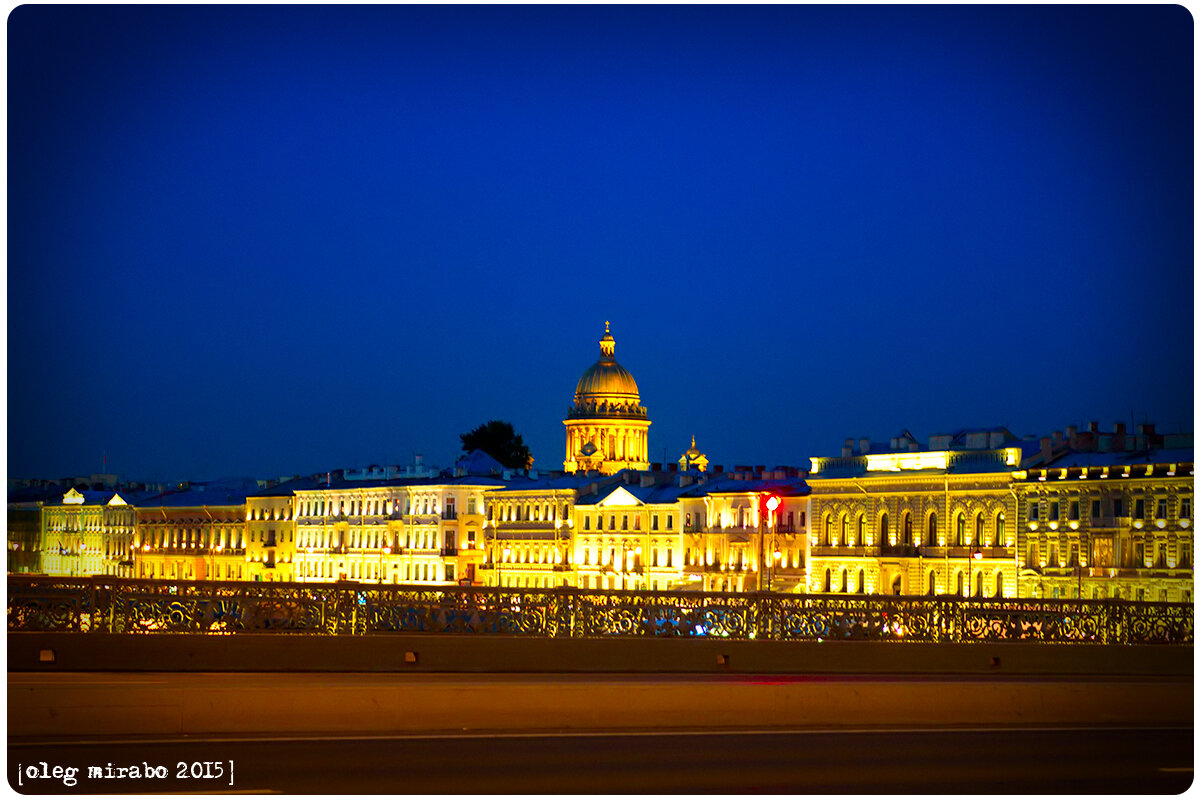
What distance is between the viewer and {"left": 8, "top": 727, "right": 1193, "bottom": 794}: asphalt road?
18.4m

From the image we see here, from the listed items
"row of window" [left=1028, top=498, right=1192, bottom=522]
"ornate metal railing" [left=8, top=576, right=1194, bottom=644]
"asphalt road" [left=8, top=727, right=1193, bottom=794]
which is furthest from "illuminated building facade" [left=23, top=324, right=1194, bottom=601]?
"asphalt road" [left=8, top=727, right=1193, bottom=794]

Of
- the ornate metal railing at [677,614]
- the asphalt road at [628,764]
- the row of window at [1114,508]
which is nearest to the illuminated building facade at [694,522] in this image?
the row of window at [1114,508]

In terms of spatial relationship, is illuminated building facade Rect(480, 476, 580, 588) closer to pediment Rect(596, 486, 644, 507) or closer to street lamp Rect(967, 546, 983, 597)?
pediment Rect(596, 486, 644, 507)


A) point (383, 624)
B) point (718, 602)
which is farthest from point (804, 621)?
point (383, 624)

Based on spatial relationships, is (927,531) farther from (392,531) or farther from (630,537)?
(392,531)

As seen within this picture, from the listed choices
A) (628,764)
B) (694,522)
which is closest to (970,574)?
(694,522)

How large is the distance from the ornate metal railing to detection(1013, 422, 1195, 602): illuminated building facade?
124ft

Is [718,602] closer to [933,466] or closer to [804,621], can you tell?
[804,621]

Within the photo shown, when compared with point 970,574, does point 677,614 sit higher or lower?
higher

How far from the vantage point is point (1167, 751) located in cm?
2264

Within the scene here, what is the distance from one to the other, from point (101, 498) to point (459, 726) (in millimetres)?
142216

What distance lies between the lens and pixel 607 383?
16075 centimetres

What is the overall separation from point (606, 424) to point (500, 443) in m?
9.21

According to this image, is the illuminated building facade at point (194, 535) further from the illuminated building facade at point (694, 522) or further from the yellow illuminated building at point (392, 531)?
the yellow illuminated building at point (392, 531)
